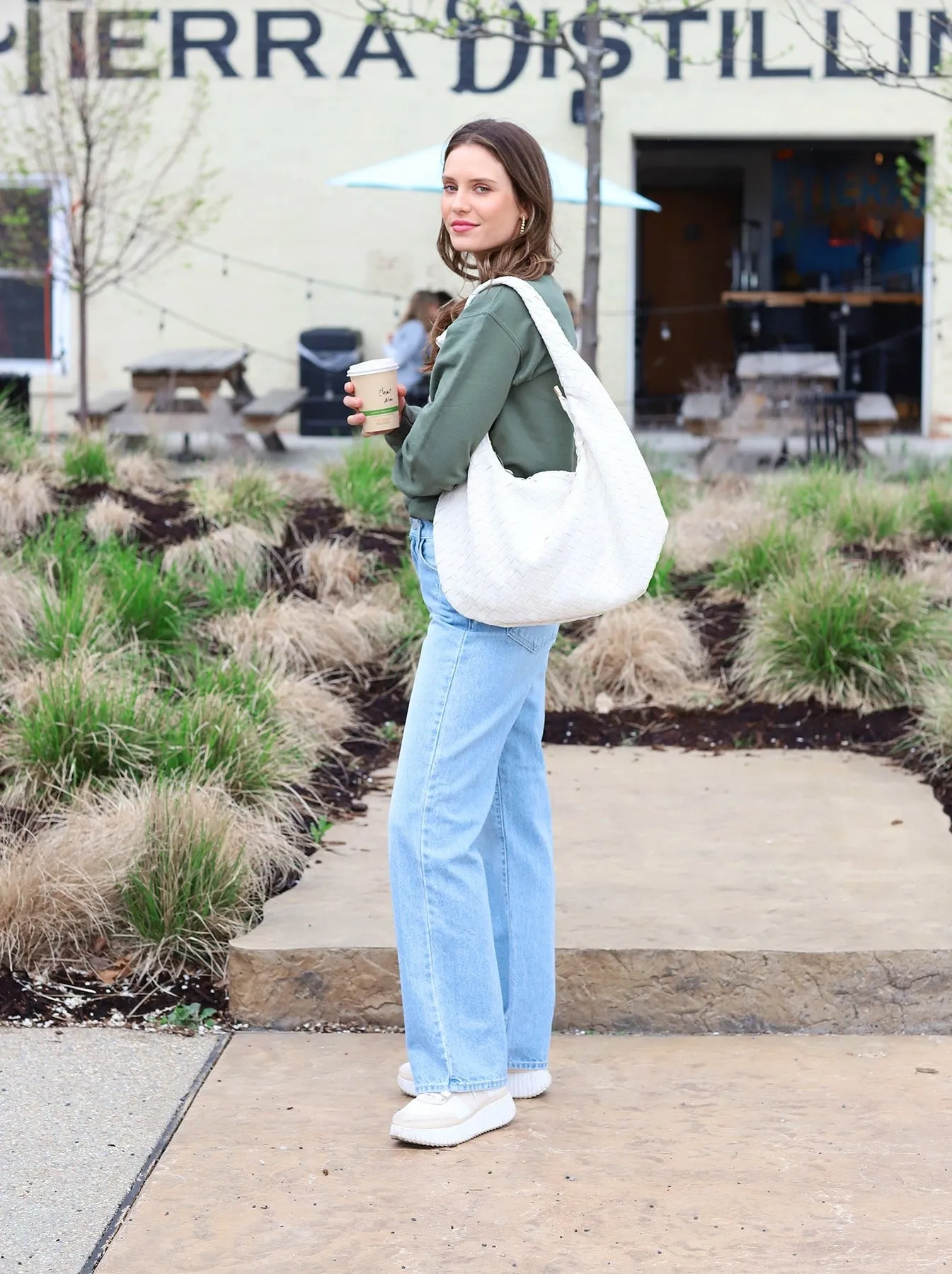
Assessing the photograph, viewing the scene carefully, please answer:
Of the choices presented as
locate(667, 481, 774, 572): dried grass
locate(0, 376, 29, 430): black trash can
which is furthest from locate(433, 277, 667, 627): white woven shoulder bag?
locate(0, 376, 29, 430): black trash can

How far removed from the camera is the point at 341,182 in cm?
1168

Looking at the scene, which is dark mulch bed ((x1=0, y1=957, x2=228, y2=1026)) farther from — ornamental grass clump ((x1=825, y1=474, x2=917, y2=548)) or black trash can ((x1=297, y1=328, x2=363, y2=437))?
black trash can ((x1=297, y1=328, x2=363, y2=437))

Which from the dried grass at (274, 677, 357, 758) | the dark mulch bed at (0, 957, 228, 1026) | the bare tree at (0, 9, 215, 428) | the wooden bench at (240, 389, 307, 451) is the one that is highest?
the bare tree at (0, 9, 215, 428)

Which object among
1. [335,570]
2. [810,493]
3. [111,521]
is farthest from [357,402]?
[810,493]

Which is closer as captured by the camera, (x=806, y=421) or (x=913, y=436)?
(x=806, y=421)

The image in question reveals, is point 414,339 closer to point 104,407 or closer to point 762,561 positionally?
point 104,407

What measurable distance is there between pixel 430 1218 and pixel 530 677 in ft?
3.05

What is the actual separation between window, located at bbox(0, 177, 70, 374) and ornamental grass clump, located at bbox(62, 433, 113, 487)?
227 inches

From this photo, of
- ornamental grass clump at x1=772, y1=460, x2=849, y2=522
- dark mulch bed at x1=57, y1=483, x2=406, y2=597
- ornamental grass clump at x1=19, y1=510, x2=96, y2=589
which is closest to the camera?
ornamental grass clump at x1=19, y1=510, x2=96, y2=589

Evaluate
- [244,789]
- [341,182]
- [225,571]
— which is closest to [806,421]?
[341,182]

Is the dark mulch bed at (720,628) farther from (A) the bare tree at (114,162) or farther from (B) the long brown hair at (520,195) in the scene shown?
(A) the bare tree at (114,162)

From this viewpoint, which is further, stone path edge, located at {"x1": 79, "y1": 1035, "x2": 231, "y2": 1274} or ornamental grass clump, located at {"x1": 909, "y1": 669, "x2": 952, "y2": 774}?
ornamental grass clump, located at {"x1": 909, "y1": 669, "x2": 952, "y2": 774}

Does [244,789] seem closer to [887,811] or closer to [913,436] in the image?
[887,811]

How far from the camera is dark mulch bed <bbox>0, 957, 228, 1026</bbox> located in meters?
3.70
